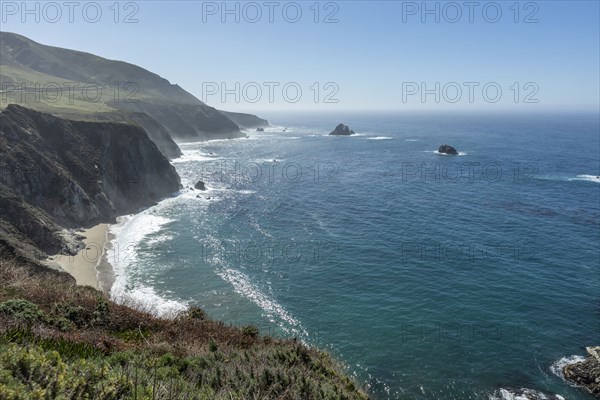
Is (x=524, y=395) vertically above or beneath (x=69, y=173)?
beneath

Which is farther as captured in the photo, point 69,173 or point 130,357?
point 69,173

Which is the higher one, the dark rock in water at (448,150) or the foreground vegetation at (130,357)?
the dark rock in water at (448,150)

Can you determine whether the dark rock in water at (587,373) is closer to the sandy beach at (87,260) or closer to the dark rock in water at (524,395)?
the dark rock in water at (524,395)

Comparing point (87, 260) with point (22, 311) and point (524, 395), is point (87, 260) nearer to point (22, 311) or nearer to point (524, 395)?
point (22, 311)

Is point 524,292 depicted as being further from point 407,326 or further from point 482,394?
point 482,394

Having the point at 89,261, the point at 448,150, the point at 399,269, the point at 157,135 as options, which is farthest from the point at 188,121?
the point at 399,269

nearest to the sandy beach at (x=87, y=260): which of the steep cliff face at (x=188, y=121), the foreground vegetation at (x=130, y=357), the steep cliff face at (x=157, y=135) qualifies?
the foreground vegetation at (x=130, y=357)
